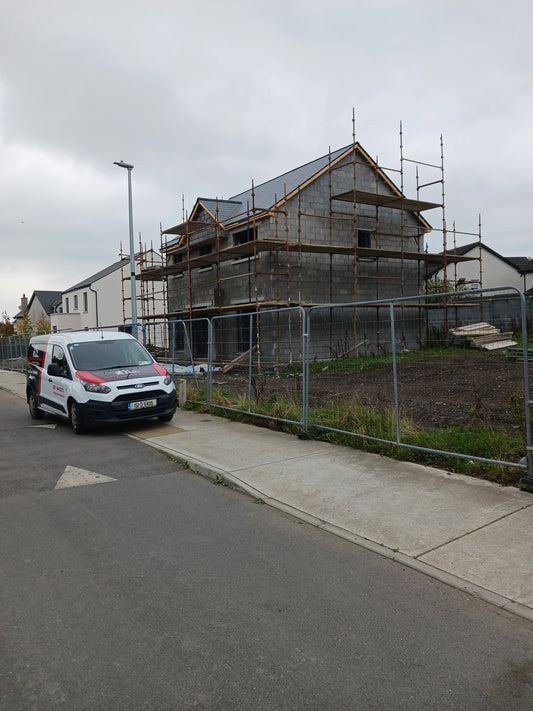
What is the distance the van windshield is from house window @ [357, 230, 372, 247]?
14.7m

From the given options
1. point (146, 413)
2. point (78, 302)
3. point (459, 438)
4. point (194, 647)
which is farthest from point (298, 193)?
point (78, 302)

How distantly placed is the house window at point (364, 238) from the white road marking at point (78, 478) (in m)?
18.6

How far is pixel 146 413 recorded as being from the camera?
9867 millimetres

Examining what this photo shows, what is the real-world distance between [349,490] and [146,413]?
16.1 ft

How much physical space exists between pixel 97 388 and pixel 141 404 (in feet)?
2.63

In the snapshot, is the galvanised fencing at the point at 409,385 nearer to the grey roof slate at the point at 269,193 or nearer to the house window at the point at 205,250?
the grey roof slate at the point at 269,193

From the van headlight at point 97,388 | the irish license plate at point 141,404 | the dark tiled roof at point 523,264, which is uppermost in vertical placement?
the dark tiled roof at point 523,264

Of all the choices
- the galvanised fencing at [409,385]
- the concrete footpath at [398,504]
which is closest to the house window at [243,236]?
the galvanised fencing at [409,385]

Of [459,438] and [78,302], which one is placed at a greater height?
[78,302]

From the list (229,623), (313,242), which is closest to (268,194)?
(313,242)

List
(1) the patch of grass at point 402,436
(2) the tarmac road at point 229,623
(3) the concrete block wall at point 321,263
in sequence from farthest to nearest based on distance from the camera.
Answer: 1. (3) the concrete block wall at point 321,263
2. (1) the patch of grass at point 402,436
3. (2) the tarmac road at point 229,623

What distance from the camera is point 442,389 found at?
36.0ft

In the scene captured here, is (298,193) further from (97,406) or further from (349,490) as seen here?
(349,490)

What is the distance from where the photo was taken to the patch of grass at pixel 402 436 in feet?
20.8
